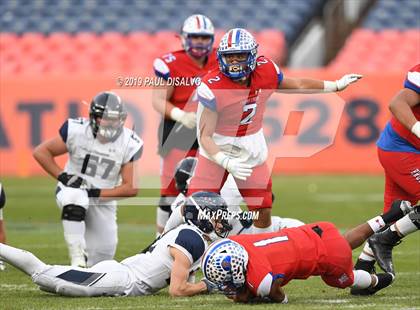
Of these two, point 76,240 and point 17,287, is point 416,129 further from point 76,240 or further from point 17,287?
point 17,287

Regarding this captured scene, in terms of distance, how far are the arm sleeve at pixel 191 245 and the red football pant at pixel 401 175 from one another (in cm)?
163

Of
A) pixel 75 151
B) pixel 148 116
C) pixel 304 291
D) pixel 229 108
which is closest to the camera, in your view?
pixel 304 291

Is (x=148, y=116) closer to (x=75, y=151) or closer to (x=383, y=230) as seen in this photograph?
(x=75, y=151)

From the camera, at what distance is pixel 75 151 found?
8.20 m

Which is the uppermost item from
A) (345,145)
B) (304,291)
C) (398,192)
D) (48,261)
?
(398,192)

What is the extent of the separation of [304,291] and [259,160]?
1272 millimetres

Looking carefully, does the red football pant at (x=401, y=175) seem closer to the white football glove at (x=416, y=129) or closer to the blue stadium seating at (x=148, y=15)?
the white football glove at (x=416, y=129)

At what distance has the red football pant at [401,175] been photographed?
271 inches

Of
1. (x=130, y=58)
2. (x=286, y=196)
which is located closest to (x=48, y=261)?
(x=286, y=196)

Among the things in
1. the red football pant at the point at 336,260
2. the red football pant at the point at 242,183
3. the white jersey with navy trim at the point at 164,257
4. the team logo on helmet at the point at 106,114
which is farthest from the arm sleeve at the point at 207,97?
the red football pant at the point at 336,260

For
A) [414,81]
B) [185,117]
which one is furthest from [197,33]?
[414,81]

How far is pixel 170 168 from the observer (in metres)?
9.04

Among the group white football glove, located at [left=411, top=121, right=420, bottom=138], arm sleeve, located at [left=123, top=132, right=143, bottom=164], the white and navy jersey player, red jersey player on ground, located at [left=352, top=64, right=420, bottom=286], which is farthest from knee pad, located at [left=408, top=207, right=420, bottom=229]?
arm sleeve, located at [left=123, top=132, right=143, bottom=164]

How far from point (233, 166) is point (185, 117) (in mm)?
1649
